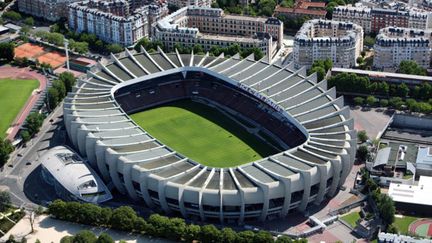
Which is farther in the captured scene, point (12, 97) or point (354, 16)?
point (354, 16)

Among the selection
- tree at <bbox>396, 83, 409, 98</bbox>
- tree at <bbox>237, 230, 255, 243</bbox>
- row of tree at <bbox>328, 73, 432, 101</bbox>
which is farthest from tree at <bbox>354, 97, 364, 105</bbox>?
tree at <bbox>237, 230, 255, 243</bbox>

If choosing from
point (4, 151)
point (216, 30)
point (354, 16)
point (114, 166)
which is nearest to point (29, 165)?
point (4, 151)

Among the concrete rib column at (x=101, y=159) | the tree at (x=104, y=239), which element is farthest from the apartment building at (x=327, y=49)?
the tree at (x=104, y=239)

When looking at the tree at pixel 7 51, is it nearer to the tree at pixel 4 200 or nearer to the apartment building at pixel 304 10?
the apartment building at pixel 304 10

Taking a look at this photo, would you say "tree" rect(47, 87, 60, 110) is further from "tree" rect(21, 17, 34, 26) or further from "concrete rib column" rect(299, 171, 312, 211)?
"concrete rib column" rect(299, 171, 312, 211)

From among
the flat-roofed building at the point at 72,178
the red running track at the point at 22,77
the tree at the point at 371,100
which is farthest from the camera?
the tree at the point at 371,100

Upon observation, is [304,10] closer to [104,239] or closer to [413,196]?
[413,196]
